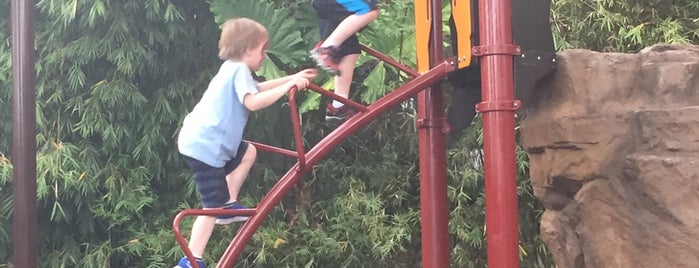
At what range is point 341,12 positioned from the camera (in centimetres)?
203

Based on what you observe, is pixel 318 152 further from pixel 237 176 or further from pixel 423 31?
pixel 423 31

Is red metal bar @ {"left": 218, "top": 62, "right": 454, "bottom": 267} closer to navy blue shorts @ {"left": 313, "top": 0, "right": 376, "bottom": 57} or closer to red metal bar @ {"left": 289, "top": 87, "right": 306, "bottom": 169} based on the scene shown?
red metal bar @ {"left": 289, "top": 87, "right": 306, "bottom": 169}

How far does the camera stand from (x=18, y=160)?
2043mm

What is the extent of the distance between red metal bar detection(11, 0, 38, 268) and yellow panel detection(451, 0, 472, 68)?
113 centimetres

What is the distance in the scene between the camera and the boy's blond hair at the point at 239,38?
1880 millimetres

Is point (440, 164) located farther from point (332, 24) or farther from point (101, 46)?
point (101, 46)

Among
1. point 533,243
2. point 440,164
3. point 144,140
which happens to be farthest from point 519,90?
point 144,140

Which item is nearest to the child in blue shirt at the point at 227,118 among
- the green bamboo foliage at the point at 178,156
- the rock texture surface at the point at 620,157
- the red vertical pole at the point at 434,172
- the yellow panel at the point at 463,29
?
the yellow panel at the point at 463,29

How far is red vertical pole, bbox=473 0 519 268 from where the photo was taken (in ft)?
5.84

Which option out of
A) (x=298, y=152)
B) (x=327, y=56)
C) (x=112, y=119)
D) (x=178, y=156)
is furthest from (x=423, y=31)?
(x=112, y=119)

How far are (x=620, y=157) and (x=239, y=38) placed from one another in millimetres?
968

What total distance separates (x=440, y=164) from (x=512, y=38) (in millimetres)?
510

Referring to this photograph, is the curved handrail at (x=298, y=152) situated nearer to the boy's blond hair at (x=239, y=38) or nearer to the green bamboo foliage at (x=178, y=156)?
the boy's blond hair at (x=239, y=38)

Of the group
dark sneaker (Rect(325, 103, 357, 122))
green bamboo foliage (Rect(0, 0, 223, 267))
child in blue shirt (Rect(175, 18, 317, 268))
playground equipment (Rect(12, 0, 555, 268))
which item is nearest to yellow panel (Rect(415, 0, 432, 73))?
playground equipment (Rect(12, 0, 555, 268))
